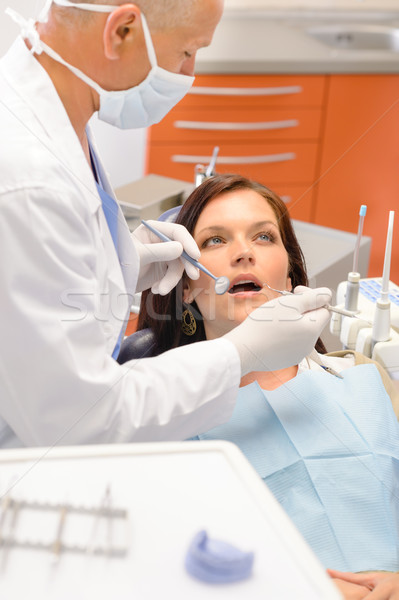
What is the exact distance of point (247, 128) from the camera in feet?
10.0

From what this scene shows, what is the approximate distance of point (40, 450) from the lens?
69cm

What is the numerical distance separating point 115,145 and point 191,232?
900 millimetres

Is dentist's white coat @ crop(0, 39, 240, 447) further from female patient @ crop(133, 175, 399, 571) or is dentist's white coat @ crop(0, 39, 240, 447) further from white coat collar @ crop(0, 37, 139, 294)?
female patient @ crop(133, 175, 399, 571)

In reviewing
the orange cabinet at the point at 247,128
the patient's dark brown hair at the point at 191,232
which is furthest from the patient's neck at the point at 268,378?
the orange cabinet at the point at 247,128

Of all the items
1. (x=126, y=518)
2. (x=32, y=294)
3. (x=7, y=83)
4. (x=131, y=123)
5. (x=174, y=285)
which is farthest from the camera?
(x=174, y=285)

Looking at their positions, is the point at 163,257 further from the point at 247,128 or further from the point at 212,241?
the point at 247,128

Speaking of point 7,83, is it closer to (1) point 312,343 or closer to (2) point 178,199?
(1) point 312,343

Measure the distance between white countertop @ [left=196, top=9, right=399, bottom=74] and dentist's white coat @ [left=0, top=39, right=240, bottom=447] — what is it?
2.00 metres

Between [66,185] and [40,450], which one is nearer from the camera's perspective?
[40,450]

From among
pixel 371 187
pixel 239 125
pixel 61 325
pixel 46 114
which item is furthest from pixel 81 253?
pixel 239 125

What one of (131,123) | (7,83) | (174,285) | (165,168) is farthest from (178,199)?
(165,168)

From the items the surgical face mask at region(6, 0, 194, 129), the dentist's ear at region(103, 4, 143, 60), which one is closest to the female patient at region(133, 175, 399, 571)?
the surgical face mask at region(6, 0, 194, 129)

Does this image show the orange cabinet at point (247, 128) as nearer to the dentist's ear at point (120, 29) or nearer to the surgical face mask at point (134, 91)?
the surgical face mask at point (134, 91)

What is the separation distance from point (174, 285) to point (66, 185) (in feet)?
1.39
